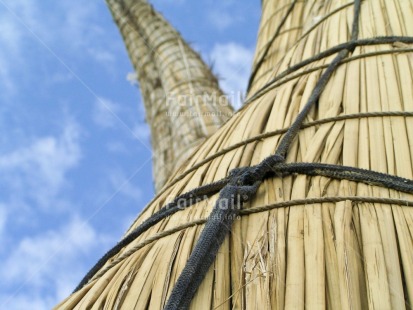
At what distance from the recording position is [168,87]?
12.8ft

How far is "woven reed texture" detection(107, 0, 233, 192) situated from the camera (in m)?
3.49

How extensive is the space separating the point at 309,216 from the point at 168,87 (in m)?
2.81

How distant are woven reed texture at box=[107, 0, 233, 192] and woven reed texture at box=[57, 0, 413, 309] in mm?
1687

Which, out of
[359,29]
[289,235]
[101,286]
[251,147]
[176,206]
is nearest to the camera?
[289,235]

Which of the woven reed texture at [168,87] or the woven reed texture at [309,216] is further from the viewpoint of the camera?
the woven reed texture at [168,87]

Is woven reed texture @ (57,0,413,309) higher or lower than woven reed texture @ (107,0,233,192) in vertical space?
lower

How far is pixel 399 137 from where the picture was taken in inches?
51.8

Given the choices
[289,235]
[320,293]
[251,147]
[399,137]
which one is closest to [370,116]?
[399,137]

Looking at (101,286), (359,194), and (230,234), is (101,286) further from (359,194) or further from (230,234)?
(359,194)

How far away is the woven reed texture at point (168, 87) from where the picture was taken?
3486 millimetres

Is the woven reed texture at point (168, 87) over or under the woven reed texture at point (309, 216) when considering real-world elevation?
over

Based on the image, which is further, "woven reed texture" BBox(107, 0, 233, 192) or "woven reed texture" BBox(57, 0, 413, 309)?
"woven reed texture" BBox(107, 0, 233, 192)

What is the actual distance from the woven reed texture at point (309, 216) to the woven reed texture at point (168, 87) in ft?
5.53

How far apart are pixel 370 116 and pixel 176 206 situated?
0.43m
